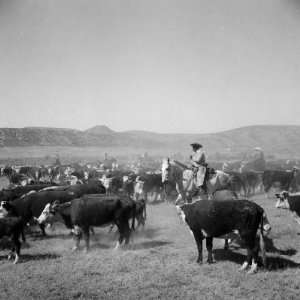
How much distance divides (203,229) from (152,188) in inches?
428

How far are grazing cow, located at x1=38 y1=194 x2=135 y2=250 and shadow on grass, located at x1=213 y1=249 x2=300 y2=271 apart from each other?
258 cm

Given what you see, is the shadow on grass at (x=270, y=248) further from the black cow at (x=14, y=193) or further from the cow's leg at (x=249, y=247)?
the black cow at (x=14, y=193)

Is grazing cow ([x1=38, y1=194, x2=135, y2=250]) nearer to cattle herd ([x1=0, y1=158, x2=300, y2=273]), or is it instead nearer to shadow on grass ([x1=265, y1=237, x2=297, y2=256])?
cattle herd ([x1=0, y1=158, x2=300, y2=273])

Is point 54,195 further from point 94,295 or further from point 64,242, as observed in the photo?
point 94,295

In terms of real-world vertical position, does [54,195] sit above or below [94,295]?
above

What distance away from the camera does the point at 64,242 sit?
9.76 meters

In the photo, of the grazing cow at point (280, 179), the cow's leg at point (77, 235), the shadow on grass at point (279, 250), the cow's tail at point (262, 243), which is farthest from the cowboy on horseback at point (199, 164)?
the grazing cow at point (280, 179)

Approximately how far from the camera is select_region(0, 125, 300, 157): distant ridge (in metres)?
82.8

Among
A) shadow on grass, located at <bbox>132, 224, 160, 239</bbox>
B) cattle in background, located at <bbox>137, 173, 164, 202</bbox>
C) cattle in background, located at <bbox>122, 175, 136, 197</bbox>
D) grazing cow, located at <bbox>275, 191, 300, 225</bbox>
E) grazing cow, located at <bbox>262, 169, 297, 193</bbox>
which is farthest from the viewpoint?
grazing cow, located at <bbox>262, 169, 297, 193</bbox>

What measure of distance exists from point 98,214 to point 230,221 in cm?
365

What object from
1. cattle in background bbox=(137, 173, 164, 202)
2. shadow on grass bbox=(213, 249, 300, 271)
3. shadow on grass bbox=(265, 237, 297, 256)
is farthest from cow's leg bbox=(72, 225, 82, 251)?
cattle in background bbox=(137, 173, 164, 202)

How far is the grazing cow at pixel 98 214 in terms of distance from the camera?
8.79 metres

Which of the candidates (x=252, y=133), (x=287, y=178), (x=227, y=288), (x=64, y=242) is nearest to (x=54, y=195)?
(x=64, y=242)

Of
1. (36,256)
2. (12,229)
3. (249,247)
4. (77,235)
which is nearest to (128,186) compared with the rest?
(77,235)
